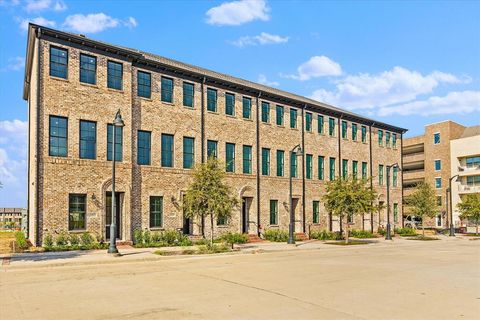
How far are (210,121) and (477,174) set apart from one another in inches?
1972

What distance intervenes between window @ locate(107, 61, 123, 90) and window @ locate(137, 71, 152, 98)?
1.28 meters

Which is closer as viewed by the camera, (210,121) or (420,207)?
(210,121)

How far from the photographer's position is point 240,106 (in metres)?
32.5

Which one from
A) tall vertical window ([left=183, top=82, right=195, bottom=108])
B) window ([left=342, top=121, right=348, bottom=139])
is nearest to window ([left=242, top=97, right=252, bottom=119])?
tall vertical window ([left=183, top=82, right=195, bottom=108])

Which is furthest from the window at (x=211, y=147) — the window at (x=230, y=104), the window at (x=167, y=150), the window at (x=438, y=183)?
the window at (x=438, y=183)

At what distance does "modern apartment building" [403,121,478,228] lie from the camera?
2640 inches

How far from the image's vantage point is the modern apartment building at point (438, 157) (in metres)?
67.1

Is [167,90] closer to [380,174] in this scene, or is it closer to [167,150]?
[167,150]

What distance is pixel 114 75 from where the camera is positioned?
83.9 feet

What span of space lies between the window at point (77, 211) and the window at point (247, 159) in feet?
41.3

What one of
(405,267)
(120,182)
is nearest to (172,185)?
(120,182)

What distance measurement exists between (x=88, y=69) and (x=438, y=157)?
60.3 meters

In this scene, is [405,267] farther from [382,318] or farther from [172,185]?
[172,185]

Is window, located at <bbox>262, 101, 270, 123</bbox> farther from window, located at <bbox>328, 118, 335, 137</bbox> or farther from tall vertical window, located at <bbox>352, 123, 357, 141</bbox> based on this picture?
tall vertical window, located at <bbox>352, 123, 357, 141</bbox>
